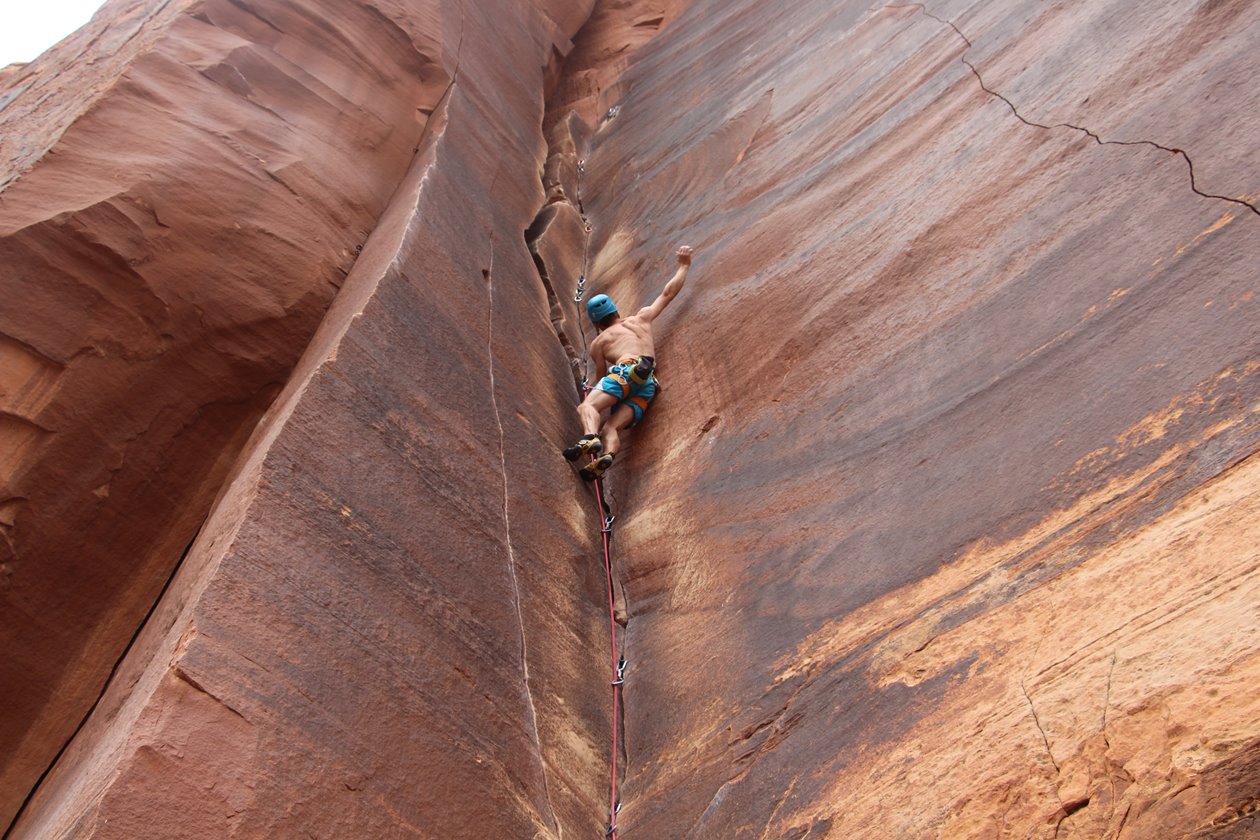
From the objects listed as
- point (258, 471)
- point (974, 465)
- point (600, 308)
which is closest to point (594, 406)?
point (600, 308)

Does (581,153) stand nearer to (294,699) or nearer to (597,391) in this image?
(597,391)

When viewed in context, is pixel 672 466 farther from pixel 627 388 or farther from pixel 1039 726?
pixel 1039 726

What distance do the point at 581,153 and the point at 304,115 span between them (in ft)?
11.8

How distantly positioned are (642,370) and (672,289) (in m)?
0.79

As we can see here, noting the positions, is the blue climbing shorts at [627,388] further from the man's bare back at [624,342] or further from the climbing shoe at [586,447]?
the climbing shoe at [586,447]

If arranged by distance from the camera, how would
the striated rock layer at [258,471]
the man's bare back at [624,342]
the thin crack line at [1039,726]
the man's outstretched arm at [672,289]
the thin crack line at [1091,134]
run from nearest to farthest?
the thin crack line at [1039,726] → the striated rock layer at [258,471] → the thin crack line at [1091,134] → the man's bare back at [624,342] → the man's outstretched arm at [672,289]

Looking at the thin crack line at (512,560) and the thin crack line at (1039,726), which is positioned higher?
the thin crack line at (512,560)

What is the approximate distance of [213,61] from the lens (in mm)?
5543

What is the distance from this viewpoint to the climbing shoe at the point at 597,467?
196 inches

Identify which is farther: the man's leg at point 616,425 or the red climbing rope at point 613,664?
the man's leg at point 616,425

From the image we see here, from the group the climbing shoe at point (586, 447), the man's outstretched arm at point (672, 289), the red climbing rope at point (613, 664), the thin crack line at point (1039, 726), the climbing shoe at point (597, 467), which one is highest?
the man's outstretched arm at point (672, 289)

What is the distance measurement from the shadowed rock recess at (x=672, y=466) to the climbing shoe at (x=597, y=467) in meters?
0.10

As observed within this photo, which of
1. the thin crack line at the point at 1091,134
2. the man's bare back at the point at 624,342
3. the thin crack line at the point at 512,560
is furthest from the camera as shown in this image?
the man's bare back at the point at 624,342

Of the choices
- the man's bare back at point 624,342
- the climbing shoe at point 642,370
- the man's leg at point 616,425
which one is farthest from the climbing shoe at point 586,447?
the man's bare back at point 624,342
